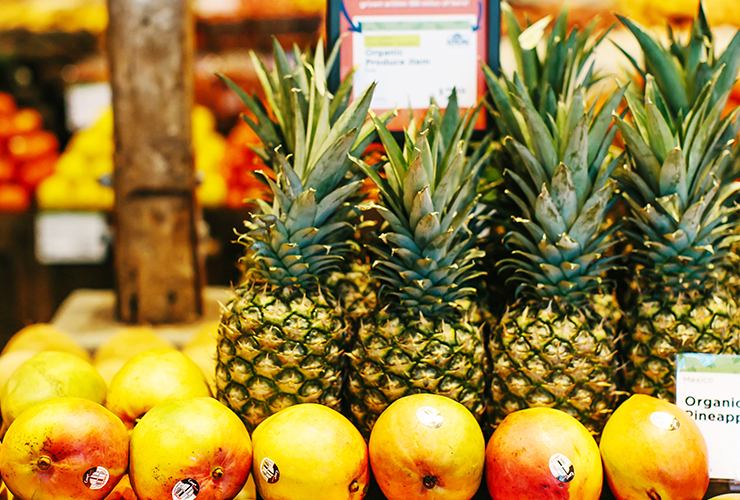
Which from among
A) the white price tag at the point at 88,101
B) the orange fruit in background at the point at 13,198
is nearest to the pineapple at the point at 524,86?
the white price tag at the point at 88,101

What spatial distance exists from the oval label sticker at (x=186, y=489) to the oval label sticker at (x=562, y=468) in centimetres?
88

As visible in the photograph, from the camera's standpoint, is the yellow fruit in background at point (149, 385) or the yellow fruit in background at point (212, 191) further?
the yellow fruit in background at point (212, 191)

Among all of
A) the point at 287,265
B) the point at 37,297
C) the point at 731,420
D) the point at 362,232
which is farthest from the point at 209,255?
the point at 731,420

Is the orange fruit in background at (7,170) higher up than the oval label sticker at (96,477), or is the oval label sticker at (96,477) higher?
the orange fruit in background at (7,170)

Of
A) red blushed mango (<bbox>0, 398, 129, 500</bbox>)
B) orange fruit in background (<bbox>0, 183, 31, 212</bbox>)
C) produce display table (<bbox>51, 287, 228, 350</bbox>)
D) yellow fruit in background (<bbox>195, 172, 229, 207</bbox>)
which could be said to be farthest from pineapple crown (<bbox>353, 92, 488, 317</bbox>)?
orange fruit in background (<bbox>0, 183, 31, 212</bbox>)

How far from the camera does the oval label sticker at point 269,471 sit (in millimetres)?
1404

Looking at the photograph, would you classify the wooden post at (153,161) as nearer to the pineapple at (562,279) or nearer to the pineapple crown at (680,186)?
the pineapple at (562,279)

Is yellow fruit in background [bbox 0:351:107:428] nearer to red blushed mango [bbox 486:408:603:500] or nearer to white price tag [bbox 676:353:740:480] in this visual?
red blushed mango [bbox 486:408:603:500]

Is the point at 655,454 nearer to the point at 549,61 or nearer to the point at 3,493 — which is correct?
the point at 549,61

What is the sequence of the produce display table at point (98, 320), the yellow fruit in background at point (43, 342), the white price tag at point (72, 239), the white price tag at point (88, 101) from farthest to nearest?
the white price tag at point (88, 101)
the white price tag at point (72, 239)
the produce display table at point (98, 320)
the yellow fruit in background at point (43, 342)

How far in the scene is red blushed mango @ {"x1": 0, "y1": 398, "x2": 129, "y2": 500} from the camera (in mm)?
1361

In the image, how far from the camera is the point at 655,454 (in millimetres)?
1405

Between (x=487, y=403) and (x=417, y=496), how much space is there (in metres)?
0.42

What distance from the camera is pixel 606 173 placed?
162 centimetres
